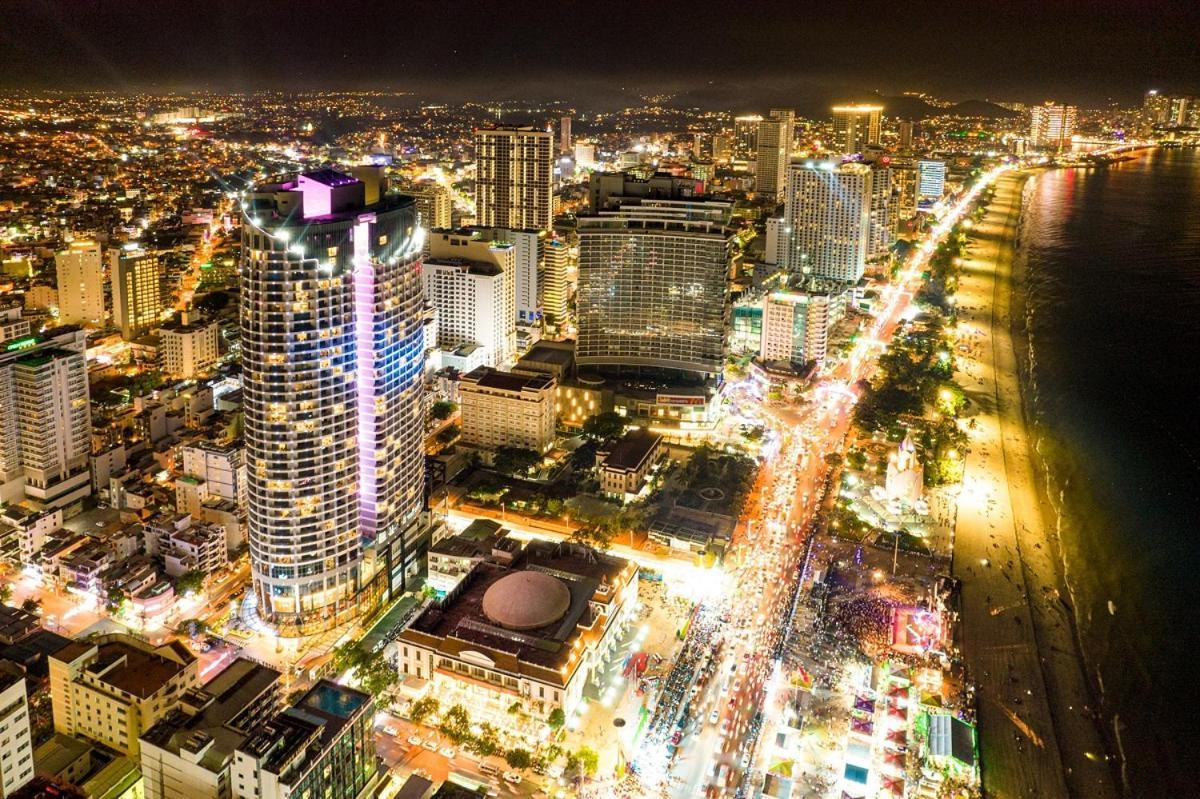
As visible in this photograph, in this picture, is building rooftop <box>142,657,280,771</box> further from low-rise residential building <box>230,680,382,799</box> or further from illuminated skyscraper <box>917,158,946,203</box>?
illuminated skyscraper <box>917,158,946,203</box>

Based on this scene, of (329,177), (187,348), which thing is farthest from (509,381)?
(187,348)

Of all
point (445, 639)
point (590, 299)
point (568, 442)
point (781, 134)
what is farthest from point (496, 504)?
point (781, 134)

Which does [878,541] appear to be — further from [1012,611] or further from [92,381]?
[92,381]

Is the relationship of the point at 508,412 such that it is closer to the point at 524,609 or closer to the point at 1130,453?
the point at 524,609

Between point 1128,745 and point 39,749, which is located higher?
point 39,749

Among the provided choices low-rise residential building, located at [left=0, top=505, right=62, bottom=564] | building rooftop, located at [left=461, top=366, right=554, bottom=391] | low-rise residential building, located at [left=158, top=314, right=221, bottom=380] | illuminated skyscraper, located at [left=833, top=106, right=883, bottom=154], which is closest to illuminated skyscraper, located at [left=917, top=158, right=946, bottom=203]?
illuminated skyscraper, located at [left=833, top=106, right=883, bottom=154]

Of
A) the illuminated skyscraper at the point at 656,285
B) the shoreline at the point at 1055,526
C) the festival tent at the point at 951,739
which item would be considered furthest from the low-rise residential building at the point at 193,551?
the shoreline at the point at 1055,526
